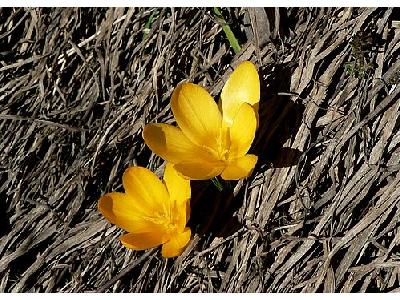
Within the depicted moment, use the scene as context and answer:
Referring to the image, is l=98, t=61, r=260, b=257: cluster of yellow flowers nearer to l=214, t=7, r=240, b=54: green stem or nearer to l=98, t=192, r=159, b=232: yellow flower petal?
l=98, t=192, r=159, b=232: yellow flower petal

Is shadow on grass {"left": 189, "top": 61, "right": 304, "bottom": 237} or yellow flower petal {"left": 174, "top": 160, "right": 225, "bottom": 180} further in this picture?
shadow on grass {"left": 189, "top": 61, "right": 304, "bottom": 237}

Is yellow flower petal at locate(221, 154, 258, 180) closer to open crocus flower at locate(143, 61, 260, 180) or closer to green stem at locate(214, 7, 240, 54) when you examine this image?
open crocus flower at locate(143, 61, 260, 180)

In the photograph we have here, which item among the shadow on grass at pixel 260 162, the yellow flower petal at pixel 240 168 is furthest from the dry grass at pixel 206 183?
the yellow flower petal at pixel 240 168

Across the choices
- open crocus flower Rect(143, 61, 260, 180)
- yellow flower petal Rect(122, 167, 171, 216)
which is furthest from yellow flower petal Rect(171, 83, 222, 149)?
yellow flower petal Rect(122, 167, 171, 216)

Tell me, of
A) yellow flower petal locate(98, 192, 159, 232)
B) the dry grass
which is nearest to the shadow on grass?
the dry grass

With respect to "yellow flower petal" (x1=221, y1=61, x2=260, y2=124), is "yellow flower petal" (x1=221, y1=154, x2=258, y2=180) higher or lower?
lower

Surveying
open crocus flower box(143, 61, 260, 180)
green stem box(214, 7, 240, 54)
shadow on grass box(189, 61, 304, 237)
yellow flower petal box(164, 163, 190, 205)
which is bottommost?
shadow on grass box(189, 61, 304, 237)

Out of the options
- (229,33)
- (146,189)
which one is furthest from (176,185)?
(229,33)

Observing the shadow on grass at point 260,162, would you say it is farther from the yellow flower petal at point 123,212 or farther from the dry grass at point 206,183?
the yellow flower petal at point 123,212
